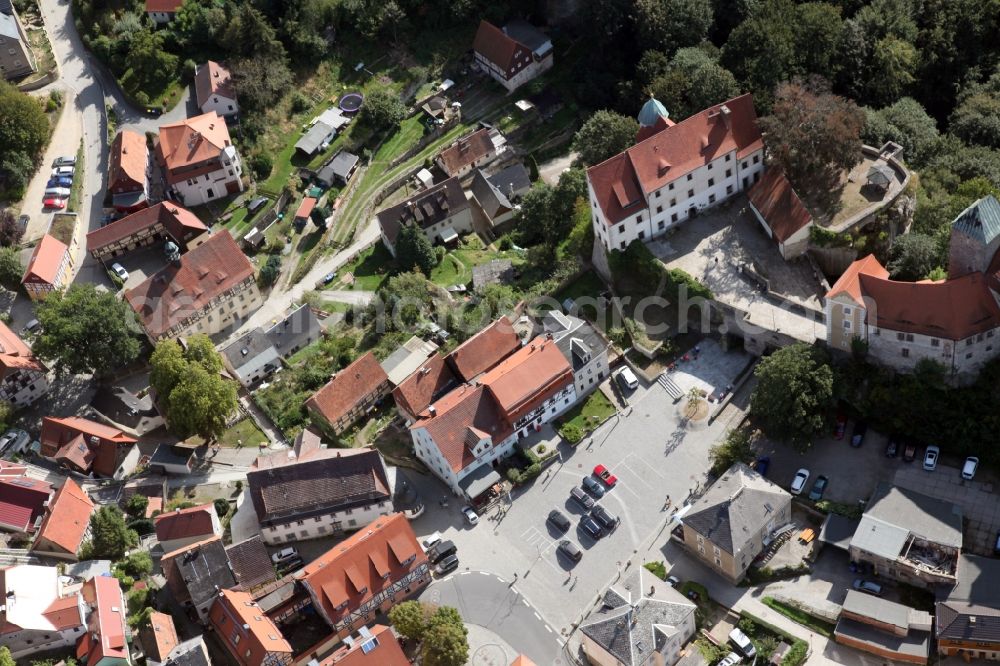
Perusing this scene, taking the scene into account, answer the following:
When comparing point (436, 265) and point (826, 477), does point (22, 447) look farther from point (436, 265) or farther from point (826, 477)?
point (826, 477)

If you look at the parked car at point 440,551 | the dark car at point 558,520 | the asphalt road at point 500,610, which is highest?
the dark car at point 558,520

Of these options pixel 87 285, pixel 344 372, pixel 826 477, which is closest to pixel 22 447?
pixel 87 285

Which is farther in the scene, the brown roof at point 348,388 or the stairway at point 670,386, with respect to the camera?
the brown roof at point 348,388

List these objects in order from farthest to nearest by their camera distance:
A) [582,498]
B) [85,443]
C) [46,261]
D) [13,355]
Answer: [46,261] < [13,355] < [85,443] < [582,498]

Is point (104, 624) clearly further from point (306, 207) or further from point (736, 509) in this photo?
point (306, 207)

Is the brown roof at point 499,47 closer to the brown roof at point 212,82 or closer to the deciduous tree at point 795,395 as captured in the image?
the brown roof at point 212,82

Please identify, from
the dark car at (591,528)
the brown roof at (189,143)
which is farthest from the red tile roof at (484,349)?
the brown roof at (189,143)

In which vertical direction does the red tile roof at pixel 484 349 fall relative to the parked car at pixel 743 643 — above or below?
above

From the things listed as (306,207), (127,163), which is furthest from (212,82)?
(306,207)
